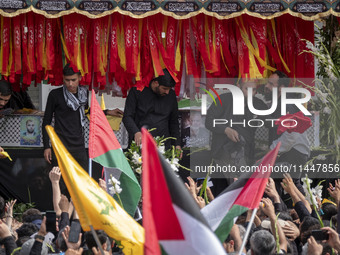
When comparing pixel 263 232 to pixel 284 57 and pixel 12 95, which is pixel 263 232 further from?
pixel 12 95

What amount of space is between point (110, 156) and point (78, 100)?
2296 mm

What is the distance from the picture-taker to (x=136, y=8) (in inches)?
346

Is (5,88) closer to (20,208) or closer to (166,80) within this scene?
(20,208)

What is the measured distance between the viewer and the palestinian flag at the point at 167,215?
4.18 meters

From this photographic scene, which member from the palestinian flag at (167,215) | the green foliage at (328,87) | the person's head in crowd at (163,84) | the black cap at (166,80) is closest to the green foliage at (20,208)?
the person's head in crowd at (163,84)

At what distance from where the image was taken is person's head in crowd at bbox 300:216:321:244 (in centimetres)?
639

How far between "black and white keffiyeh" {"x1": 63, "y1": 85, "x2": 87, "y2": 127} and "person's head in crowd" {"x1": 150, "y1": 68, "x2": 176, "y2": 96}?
32.4 inches

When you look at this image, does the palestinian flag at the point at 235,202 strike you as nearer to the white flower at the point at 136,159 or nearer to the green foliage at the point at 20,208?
the white flower at the point at 136,159

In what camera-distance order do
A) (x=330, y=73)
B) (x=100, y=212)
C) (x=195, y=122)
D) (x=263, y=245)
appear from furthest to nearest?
(x=195, y=122) < (x=330, y=73) < (x=263, y=245) < (x=100, y=212)

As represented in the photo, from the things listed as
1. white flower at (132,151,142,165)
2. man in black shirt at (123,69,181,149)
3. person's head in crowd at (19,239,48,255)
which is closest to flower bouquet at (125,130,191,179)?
white flower at (132,151,142,165)

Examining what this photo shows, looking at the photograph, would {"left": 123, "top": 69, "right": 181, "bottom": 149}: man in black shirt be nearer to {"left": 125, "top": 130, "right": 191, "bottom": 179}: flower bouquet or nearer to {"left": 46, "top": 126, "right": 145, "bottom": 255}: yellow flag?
{"left": 125, "top": 130, "right": 191, "bottom": 179}: flower bouquet

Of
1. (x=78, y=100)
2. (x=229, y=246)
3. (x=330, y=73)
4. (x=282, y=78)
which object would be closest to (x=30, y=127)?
(x=78, y=100)

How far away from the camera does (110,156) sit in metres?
7.15

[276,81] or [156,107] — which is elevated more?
[276,81]
